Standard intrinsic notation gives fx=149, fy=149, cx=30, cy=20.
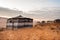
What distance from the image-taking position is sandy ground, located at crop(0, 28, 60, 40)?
3.48 meters

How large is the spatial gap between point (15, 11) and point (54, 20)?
1.01 m

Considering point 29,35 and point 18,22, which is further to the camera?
point 18,22

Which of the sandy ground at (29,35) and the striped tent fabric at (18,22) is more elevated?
the striped tent fabric at (18,22)

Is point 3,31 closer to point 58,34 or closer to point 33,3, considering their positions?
point 33,3

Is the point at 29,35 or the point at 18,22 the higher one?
the point at 18,22

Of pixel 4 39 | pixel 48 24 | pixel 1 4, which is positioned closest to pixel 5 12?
pixel 1 4

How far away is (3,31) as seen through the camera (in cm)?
354

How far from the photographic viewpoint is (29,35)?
3.54 metres

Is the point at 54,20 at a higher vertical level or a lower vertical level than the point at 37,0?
lower

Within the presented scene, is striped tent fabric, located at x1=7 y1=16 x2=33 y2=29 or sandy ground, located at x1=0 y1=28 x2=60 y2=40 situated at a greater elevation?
striped tent fabric, located at x1=7 y1=16 x2=33 y2=29

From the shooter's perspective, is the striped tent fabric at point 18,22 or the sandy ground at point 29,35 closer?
the sandy ground at point 29,35

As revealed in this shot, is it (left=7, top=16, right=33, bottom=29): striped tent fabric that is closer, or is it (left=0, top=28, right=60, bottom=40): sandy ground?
(left=0, top=28, right=60, bottom=40): sandy ground

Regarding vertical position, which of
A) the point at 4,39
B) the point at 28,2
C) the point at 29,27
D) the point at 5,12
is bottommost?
the point at 4,39

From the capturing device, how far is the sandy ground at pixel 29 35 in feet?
11.4
